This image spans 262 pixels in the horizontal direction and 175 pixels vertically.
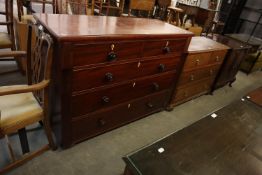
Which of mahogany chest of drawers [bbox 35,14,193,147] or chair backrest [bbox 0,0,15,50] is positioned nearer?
mahogany chest of drawers [bbox 35,14,193,147]

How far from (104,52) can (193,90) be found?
164 cm

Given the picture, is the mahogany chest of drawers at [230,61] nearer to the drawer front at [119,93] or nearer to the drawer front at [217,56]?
the drawer front at [217,56]

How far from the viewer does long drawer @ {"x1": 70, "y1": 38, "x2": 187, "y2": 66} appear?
1255mm

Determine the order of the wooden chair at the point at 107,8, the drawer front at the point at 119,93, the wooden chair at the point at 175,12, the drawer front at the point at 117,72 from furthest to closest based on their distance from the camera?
the wooden chair at the point at 175,12, the wooden chair at the point at 107,8, the drawer front at the point at 119,93, the drawer front at the point at 117,72

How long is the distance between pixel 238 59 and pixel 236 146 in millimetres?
2254

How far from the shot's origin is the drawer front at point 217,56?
2479 mm

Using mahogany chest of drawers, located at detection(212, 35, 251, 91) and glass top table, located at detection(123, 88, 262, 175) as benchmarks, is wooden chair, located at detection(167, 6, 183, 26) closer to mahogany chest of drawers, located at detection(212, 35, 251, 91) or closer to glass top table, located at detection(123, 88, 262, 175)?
mahogany chest of drawers, located at detection(212, 35, 251, 91)

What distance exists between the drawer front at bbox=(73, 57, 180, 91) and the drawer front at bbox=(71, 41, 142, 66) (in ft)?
0.20

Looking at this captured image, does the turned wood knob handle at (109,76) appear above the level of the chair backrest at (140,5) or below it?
below

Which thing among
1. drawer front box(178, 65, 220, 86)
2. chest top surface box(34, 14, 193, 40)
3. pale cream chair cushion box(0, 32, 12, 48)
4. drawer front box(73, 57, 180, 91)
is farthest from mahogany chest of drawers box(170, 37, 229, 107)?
pale cream chair cushion box(0, 32, 12, 48)

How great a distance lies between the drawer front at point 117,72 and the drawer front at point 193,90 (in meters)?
0.56

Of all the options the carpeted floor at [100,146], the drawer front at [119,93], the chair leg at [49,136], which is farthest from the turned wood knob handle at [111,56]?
the carpeted floor at [100,146]

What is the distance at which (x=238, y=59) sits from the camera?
308 centimetres

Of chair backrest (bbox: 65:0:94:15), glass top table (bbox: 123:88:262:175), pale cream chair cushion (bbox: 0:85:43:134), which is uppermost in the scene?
chair backrest (bbox: 65:0:94:15)
